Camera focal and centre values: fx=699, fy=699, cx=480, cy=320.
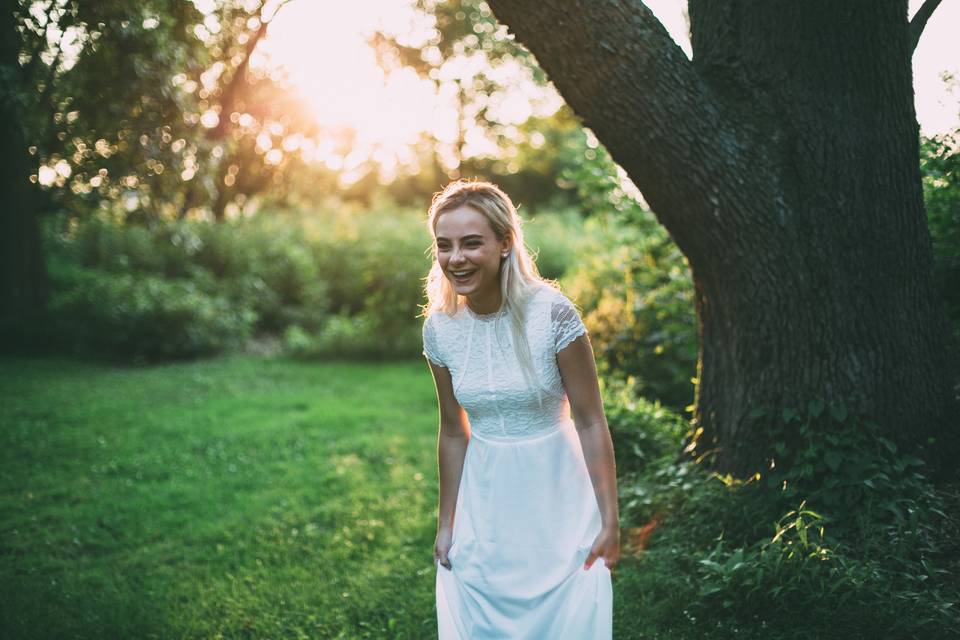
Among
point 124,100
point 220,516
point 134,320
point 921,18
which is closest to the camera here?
point 921,18

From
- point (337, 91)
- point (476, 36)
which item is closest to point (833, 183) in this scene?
point (337, 91)

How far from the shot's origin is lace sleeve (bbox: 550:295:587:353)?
2404mm

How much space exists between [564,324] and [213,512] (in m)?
3.96

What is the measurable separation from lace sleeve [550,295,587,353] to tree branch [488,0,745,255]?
154cm

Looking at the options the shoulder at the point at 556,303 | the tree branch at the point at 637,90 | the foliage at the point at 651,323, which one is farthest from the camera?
the foliage at the point at 651,323

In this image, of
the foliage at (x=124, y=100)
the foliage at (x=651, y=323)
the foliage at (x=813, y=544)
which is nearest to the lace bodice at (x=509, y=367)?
the foliage at (x=813, y=544)

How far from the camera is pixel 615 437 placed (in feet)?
17.1

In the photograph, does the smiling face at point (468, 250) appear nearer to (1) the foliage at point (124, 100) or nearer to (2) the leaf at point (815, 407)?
(2) the leaf at point (815, 407)

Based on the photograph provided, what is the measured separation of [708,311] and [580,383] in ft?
6.61

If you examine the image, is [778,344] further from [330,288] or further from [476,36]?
[476,36]

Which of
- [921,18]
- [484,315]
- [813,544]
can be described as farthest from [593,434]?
[921,18]

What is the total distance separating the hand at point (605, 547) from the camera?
2.36 m

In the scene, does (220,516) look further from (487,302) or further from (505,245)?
(505,245)

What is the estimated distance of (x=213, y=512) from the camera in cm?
529
